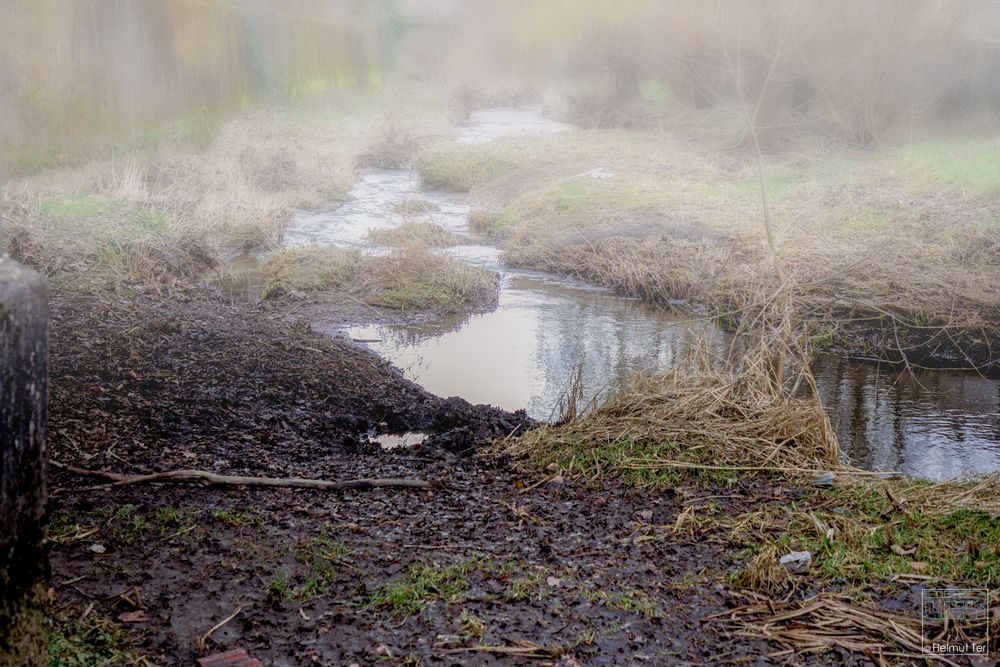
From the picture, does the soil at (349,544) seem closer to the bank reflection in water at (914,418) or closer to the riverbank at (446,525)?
the riverbank at (446,525)

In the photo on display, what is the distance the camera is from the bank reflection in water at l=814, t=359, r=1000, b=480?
21.4 ft

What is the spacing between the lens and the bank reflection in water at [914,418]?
651 cm

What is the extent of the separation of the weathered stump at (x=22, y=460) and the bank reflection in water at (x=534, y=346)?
17.7 ft

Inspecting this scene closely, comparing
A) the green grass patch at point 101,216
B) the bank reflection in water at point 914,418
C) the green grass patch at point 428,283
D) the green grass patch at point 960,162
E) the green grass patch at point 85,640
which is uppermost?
the green grass patch at point 960,162

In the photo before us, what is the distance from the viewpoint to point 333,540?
3.58 metres

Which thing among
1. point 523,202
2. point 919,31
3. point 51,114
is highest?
point 919,31

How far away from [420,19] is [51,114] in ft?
61.6

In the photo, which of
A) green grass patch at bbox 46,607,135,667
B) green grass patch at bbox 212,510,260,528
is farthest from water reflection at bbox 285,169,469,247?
green grass patch at bbox 46,607,135,667

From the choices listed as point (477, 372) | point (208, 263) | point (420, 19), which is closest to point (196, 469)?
point (477, 372)

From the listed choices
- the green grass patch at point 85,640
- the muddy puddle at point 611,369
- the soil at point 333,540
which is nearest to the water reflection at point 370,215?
the muddy puddle at point 611,369

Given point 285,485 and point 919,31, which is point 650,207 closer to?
point 919,31

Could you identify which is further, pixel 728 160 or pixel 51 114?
pixel 728 160

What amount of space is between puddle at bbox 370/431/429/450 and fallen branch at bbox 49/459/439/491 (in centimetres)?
142

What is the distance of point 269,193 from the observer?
1496 centimetres
